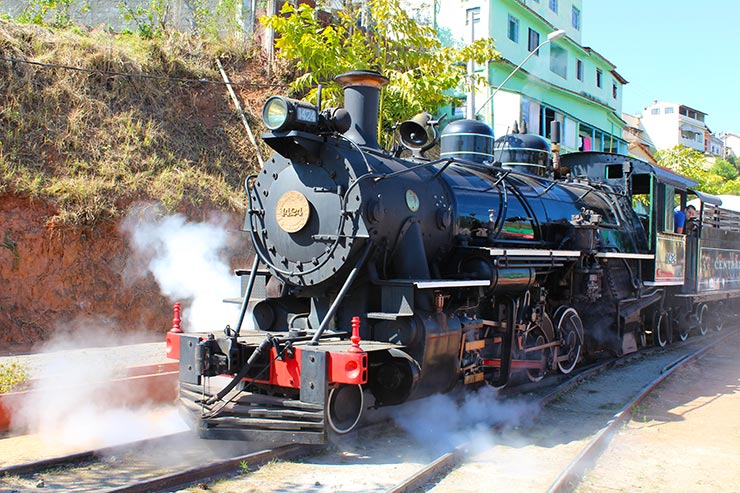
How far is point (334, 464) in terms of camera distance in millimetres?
4930

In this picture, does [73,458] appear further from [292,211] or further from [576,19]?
[576,19]

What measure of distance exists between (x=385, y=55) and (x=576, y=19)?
20399mm

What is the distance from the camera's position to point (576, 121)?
85.8ft

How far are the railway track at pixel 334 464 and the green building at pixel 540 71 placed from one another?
1411 cm

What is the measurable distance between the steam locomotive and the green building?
456 inches

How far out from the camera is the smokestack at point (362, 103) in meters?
6.20

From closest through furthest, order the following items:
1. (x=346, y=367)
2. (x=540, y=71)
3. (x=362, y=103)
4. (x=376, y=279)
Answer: (x=346, y=367) → (x=376, y=279) → (x=362, y=103) → (x=540, y=71)

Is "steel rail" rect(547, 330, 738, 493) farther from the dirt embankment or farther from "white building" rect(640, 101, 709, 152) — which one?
"white building" rect(640, 101, 709, 152)

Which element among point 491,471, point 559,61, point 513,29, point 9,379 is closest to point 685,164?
point 559,61

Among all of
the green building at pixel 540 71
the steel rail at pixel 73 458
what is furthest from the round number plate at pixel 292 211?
the green building at pixel 540 71

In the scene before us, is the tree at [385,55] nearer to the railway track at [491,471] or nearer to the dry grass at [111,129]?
the dry grass at [111,129]

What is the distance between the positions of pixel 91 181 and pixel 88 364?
3.53 metres

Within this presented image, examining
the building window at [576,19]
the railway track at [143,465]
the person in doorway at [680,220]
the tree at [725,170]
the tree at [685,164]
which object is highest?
the building window at [576,19]

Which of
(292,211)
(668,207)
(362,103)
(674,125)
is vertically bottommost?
(292,211)
